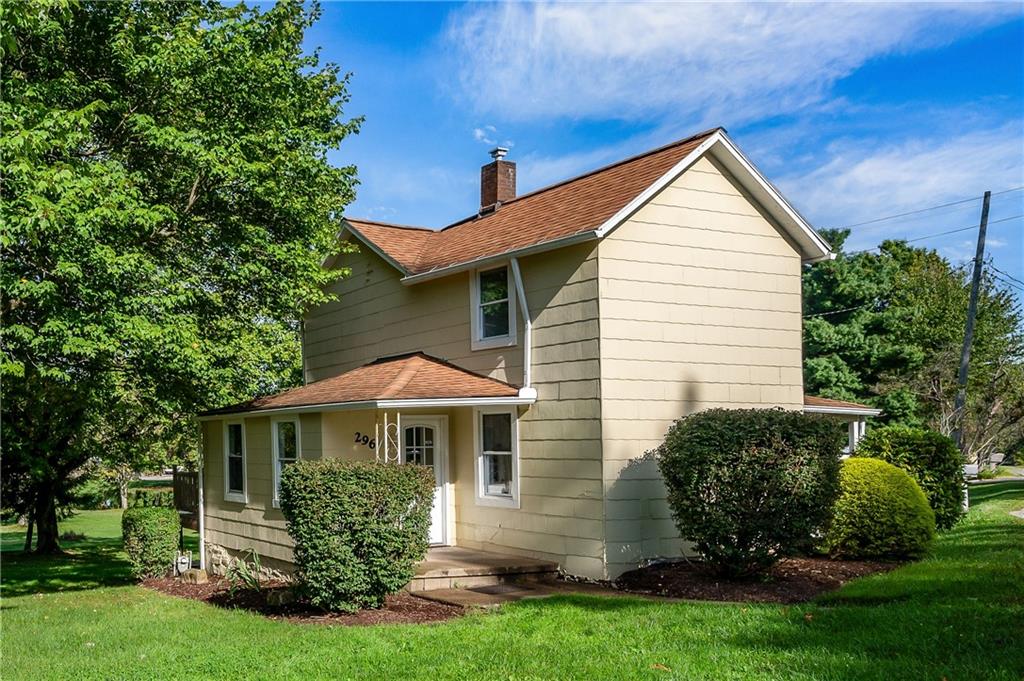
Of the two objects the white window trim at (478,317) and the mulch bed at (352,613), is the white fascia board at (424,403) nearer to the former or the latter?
the white window trim at (478,317)

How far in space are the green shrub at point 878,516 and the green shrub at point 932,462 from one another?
2.19 m

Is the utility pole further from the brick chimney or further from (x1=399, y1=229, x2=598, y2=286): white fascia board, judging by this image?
(x1=399, y1=229, x2=598, y2=286): white fascia board

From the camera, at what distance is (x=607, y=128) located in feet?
69.5

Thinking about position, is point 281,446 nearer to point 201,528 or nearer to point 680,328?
point 201,528

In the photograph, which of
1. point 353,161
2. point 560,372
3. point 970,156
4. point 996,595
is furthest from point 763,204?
point 970,156

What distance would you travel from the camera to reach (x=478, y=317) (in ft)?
48.1

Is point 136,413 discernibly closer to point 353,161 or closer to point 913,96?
point 353,161

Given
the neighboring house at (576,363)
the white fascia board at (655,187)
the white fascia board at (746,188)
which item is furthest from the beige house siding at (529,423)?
the white fascia board at (746,188)

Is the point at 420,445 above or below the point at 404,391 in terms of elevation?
below

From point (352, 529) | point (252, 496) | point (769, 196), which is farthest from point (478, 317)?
point (252, 496)

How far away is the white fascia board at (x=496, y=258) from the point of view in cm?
1214

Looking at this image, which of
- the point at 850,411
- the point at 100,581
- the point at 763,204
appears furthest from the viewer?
the point at 100,581

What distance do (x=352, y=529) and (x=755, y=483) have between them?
480 centimetres

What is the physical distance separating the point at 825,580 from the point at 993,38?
43.9 feet
